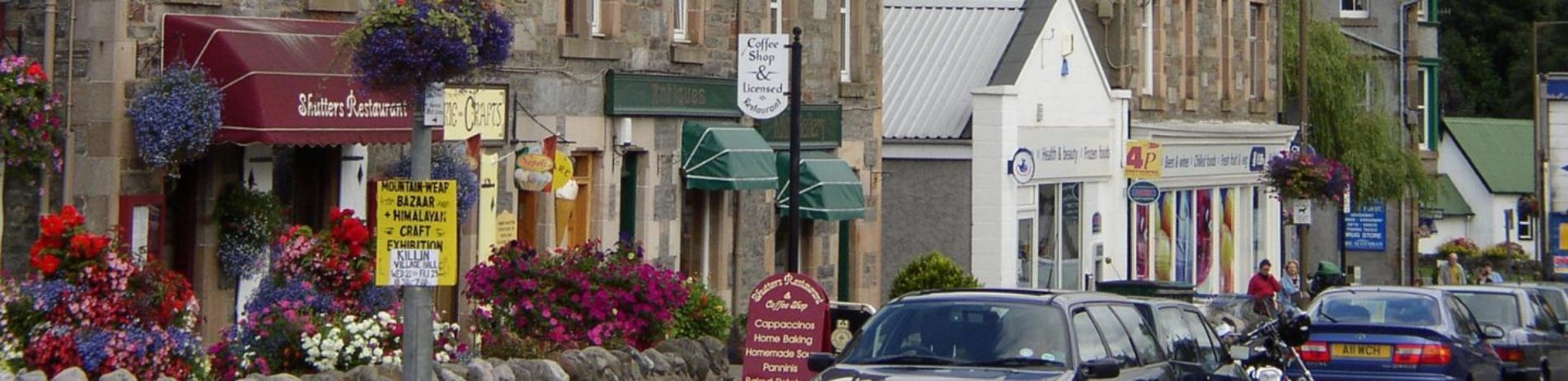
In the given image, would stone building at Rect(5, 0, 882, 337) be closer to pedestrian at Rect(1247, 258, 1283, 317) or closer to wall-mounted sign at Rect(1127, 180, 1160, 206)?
wall-mounted sign at Rect(1127, 180, 1160, 206)

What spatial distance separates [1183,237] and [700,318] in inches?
792

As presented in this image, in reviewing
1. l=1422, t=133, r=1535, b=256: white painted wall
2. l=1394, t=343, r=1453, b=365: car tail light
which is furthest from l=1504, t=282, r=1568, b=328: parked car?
l=1422, t=133, r=1535, b=256: white painted wall

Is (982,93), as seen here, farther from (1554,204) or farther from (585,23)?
(1554,204)

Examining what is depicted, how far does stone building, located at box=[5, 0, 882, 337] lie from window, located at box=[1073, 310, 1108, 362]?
4.40 meters

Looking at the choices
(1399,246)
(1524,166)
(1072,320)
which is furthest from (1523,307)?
(1524,166)

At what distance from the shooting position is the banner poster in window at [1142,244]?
37.8 m

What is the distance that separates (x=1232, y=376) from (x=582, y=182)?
953 centimetres

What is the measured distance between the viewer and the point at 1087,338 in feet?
45.3

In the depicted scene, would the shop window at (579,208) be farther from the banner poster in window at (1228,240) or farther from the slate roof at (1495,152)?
the slate roof at (1495,152)

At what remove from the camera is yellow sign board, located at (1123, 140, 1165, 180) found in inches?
1448

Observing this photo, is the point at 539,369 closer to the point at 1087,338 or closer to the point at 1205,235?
the point at 1087,338

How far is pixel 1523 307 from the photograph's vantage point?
2284cm

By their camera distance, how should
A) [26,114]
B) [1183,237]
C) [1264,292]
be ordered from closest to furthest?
[26,114] → [1264,292] → [1183,237]

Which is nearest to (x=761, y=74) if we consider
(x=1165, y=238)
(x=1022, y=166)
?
(x=1022, y=166)
